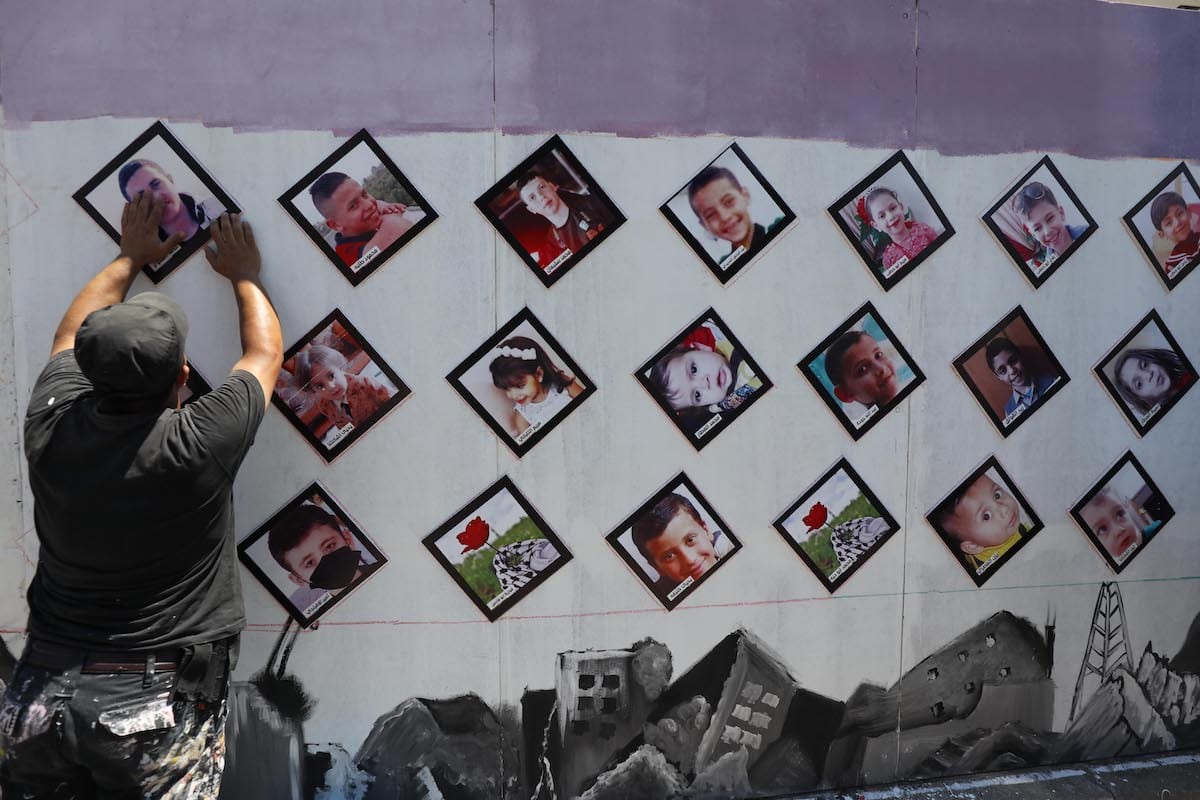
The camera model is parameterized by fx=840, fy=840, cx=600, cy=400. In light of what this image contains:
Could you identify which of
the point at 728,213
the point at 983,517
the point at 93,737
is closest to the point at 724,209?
the point at 728,213

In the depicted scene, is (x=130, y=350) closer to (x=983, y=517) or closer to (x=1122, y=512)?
(x=983, y=517)

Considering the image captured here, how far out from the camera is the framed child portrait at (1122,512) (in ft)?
9.05

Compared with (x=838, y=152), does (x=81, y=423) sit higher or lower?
higher

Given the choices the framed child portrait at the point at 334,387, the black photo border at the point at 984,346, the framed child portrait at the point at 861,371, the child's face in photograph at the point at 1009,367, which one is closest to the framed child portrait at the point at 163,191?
the framed child portrait at the point at 334,387

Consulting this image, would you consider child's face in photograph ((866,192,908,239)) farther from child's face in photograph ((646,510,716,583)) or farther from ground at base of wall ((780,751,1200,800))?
ground at base of wall ((780,751,1200,800))

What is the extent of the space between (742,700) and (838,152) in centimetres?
167

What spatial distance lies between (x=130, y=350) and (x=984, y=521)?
2.43 m

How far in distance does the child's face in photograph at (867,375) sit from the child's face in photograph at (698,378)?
370 millimetres

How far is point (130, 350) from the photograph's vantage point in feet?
5.42

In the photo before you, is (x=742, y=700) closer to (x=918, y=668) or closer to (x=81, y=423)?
(x=918, y=668)

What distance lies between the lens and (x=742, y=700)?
2.56 meters

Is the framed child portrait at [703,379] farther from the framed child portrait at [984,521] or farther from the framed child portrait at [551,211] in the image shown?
the framed child portrait at [984,521]

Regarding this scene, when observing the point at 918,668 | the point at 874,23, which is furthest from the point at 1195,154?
the point at 918,668

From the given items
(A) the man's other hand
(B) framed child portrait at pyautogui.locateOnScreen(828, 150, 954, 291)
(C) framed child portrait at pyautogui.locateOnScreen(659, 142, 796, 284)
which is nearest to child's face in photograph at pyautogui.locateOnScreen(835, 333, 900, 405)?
(B) framed child portrait at pyautogui.locateOnScreen(828, 150, 954, 291)
